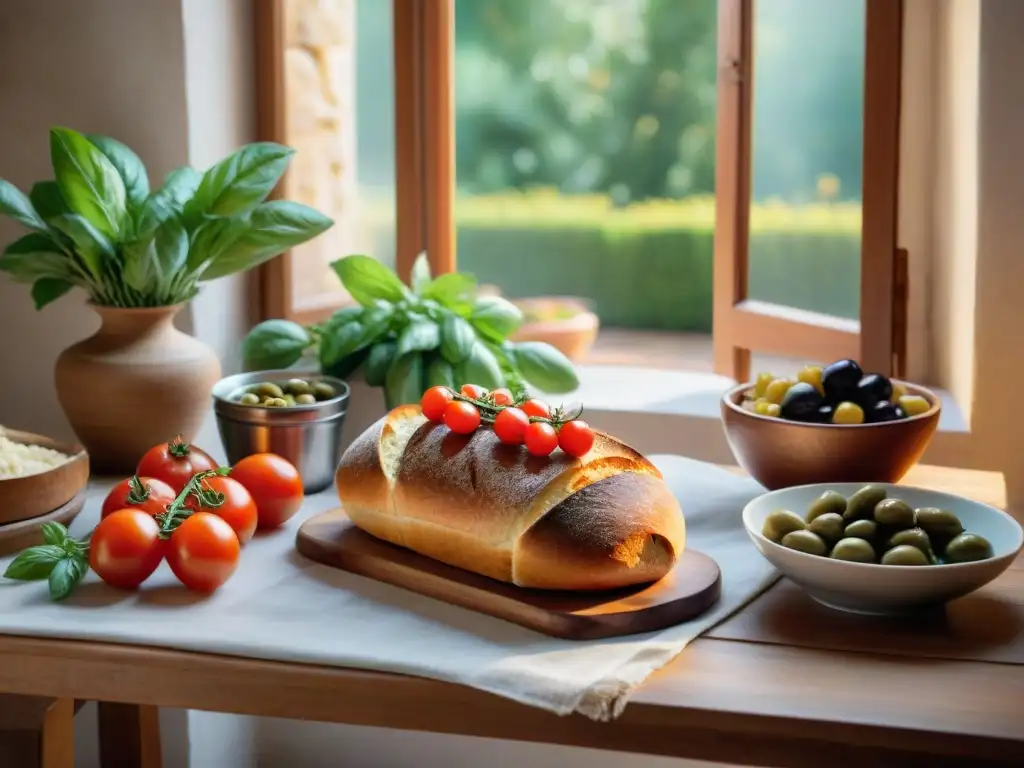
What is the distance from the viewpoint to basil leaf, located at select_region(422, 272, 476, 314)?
1923 millimetres

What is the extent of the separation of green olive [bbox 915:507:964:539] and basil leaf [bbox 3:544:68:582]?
2.89 feet

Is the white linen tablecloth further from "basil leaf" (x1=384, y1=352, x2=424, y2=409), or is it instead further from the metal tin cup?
"basil leaf" (x1=384, y1=352, x2=424, y2=409)

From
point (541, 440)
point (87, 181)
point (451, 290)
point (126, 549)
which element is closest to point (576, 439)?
point (541, 440)

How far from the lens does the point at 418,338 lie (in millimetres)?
1808

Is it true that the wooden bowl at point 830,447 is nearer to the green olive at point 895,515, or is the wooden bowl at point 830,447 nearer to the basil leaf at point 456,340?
the green olive at point 895,515

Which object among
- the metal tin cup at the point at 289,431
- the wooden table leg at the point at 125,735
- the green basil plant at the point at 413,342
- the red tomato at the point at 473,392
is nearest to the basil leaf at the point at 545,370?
the green basil plant at the point at 413,342

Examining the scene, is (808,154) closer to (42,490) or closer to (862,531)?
(862,531)

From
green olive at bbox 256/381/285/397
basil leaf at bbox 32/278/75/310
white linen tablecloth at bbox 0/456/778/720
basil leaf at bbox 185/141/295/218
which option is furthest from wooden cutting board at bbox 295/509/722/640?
basil leaf at bbox 32/278/75/310

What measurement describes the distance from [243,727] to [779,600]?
119 centimetres

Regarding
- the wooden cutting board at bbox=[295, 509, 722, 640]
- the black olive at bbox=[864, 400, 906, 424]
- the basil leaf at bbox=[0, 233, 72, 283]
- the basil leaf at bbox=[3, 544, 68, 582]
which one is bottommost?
the wooden cutting board at bbox=[295, 509, 722, 640]

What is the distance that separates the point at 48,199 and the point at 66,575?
2.32 feet

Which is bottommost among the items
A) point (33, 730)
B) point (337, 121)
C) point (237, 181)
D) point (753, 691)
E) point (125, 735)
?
point (125, 735)

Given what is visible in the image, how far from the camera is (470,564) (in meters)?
1.31

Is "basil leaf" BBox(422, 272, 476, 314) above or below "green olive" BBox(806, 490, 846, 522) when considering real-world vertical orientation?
above
